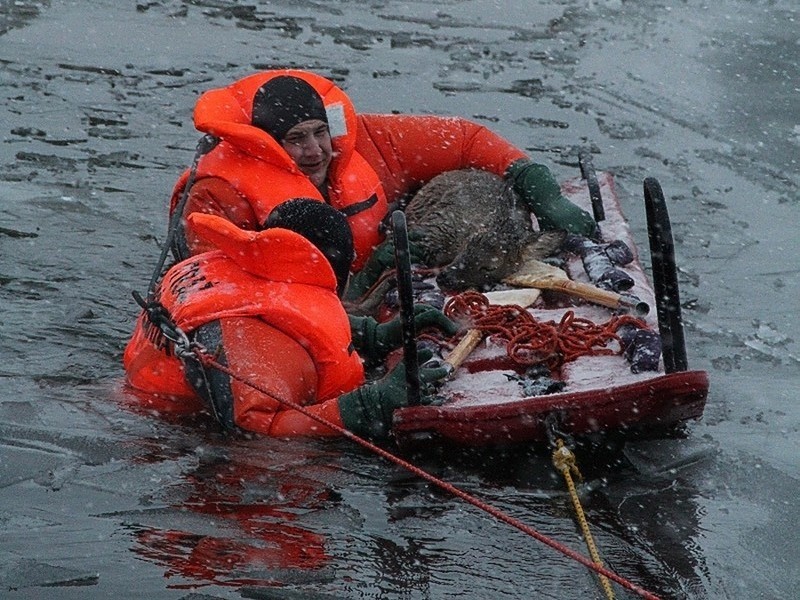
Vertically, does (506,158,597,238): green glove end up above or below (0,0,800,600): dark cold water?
above

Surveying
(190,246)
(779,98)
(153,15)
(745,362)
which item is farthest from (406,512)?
(153,15)

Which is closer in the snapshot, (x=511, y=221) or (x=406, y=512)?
(x=406, y=512)

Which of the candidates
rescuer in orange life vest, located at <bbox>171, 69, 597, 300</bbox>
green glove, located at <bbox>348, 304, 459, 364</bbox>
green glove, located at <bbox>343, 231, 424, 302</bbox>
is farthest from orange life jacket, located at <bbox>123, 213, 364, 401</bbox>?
green glove, located at <bbox>343, 231, 424, 302</bbox>

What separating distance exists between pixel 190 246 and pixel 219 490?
53.4 inches

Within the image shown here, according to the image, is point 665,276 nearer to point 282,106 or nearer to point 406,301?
point 406,301

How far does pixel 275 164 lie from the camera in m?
5.60

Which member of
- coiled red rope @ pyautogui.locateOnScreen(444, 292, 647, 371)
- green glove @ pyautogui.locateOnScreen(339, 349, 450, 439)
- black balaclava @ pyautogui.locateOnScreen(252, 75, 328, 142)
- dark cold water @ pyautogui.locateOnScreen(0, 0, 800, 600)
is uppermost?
black balaclava @ pyautogui.locateOnScreen(252, 75, 328, 142)

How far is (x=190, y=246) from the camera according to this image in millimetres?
5500

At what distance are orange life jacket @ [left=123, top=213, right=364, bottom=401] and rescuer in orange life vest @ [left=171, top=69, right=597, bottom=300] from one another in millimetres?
497

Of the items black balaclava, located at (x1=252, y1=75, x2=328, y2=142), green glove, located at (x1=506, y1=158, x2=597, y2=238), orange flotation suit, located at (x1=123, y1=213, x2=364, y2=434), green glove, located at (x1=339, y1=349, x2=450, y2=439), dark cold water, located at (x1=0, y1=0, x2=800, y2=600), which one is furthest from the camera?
green glove, located at (x1=506, y1=158, x2=597, y2=238)

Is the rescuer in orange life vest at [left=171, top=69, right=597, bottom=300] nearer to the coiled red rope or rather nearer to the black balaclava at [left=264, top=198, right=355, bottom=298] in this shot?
the black balaclava at [left=264, top=198, right=355, bottom=298]

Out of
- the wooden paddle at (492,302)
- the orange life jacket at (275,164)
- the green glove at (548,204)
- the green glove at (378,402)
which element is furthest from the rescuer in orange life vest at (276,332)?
the green glove at (548,204)

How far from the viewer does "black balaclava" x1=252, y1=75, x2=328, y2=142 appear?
18.7 ft

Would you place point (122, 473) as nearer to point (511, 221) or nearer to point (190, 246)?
point (190, 246)
